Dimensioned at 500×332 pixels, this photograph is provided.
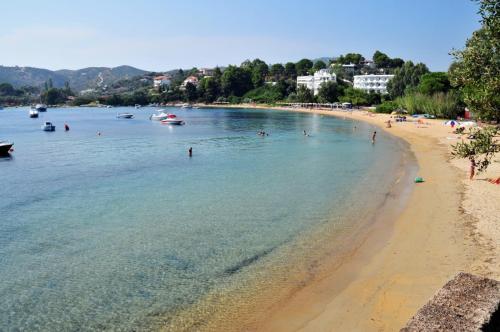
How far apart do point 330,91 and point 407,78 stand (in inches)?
1380

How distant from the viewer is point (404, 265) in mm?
17406

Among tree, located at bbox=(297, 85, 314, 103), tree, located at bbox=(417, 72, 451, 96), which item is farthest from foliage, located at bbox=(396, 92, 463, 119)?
tree, located at bbox=(297, 85, 314, 103)

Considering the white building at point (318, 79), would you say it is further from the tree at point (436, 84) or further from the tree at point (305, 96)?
the tree at point (436, 84)

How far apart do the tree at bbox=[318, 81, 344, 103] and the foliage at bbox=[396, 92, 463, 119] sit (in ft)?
178

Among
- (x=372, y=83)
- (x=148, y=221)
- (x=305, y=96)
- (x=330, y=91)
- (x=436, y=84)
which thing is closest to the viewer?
(x=148, y=221)

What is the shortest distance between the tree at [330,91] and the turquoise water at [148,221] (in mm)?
110723

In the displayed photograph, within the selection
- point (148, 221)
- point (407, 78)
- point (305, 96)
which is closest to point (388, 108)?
point (407, 78)

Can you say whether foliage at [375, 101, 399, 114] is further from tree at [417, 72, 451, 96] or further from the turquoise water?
the turquoise water

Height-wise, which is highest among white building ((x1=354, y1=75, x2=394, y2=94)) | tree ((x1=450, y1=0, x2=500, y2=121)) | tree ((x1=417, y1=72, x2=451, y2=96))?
white building ((x1=354, y1=75, x2=394, y2=94))

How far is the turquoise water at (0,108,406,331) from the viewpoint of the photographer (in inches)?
607

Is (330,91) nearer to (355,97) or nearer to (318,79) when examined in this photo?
(355,97)

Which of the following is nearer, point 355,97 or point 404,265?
point 404,265

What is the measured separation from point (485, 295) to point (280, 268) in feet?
30.6

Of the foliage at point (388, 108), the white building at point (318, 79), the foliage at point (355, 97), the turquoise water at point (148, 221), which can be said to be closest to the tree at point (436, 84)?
the foliage at point (388, 108)
